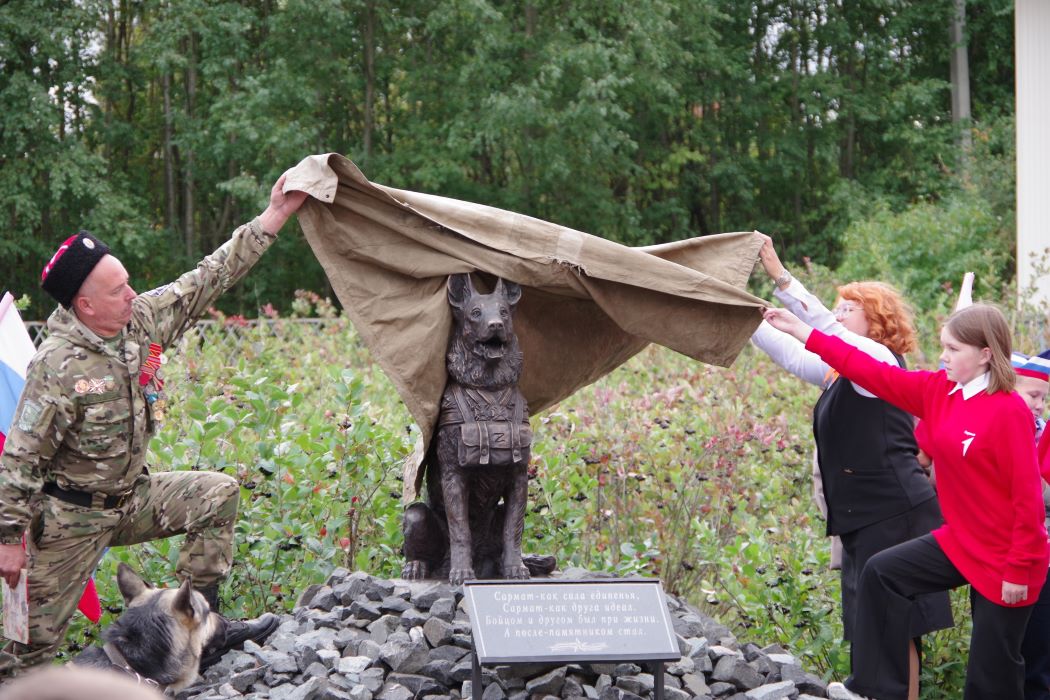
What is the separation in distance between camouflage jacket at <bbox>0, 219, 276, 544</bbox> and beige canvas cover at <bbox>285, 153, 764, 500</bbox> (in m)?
0.99

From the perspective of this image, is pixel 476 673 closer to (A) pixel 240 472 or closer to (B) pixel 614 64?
(A) pixel 240 472

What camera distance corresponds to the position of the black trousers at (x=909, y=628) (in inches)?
187

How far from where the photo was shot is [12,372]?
18.2ft

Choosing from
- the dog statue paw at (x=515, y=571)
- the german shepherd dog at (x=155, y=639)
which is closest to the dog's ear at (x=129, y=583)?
the german shepherd dog at (x=155, y=639)

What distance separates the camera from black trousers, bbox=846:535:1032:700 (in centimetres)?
475

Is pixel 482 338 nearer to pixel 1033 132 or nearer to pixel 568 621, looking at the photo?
pixel 568 621

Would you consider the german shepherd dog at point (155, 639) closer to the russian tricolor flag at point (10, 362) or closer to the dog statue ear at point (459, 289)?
the russian tricolor flag at point (10, 362)

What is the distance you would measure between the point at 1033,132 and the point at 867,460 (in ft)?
42.9

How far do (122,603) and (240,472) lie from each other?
3.22 ft

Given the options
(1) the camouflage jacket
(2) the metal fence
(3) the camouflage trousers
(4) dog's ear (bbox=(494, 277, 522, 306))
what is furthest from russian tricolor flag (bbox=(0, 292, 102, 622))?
(2) the metal fence

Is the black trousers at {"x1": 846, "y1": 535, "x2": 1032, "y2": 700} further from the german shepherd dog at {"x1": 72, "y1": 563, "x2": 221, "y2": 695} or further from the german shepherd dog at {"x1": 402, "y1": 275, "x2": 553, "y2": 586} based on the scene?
the german shepherd dog at {"x1": 72, "y1": 563, "x2": 221, "y2": 695}

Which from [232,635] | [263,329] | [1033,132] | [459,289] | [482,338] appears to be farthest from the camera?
[1033,132]

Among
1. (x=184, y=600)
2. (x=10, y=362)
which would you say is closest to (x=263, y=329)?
(x=10, y=362)

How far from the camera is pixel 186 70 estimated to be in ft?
83.6
